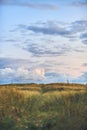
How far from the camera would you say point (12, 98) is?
2138 centimetres

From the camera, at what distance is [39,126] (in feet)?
68.8

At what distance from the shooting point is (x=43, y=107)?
69.6ft

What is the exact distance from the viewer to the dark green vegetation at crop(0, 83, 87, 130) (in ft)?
68.9

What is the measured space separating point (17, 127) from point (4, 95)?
618 millimetres

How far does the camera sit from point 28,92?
2150cm

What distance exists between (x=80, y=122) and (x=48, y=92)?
883mm

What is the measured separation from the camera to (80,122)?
2092 centimetres

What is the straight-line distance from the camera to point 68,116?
832 inches

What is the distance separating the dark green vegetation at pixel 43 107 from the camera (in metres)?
21.0

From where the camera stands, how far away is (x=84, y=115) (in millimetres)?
21031

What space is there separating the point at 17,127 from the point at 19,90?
68 centimetres

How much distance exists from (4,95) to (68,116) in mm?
1073

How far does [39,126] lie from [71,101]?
2.38 ft

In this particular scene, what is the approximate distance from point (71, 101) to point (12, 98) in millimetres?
932
